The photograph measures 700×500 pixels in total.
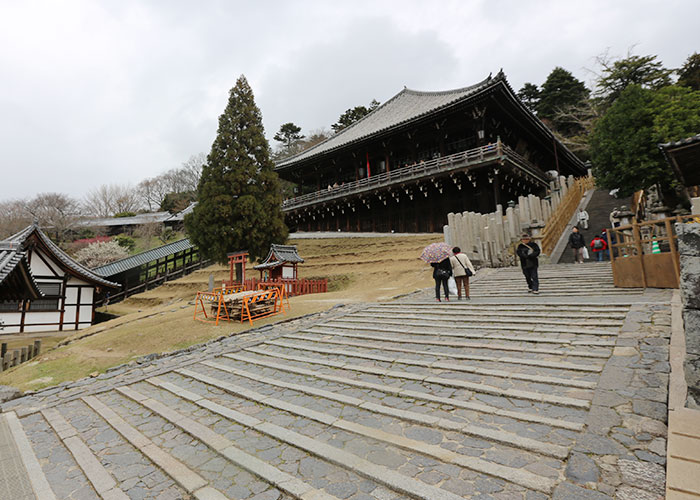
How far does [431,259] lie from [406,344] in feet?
10.4

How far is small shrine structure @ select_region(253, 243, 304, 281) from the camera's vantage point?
17.1 metres

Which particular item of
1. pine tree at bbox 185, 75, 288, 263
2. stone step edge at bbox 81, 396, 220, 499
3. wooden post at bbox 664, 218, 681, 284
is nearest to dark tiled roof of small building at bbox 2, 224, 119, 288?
pine tree at bbox 185, 75, 288, 263

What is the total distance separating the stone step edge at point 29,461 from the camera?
2814 millimetres

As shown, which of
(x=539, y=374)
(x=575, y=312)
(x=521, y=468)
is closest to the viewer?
(x=521, y=468)

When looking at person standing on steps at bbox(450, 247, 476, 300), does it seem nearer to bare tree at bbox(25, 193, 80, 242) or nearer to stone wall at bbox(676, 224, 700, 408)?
stone wall at bbox(676, 224, 700, 408)

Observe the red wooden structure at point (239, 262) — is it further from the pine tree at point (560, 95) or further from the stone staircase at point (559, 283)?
the pine tree at point (560, 95)

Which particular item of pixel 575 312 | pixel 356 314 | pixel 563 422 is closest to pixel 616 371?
pixel 563 422

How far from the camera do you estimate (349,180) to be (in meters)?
29.3

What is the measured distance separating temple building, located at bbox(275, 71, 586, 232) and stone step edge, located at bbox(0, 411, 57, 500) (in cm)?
2014

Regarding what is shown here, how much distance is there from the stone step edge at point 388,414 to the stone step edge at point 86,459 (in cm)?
163

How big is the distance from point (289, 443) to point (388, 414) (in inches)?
41.1

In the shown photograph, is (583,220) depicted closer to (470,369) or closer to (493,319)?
(493,319)

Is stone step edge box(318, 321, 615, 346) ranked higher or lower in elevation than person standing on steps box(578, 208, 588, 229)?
lower

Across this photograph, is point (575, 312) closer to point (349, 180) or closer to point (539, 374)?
point (539, 374)
